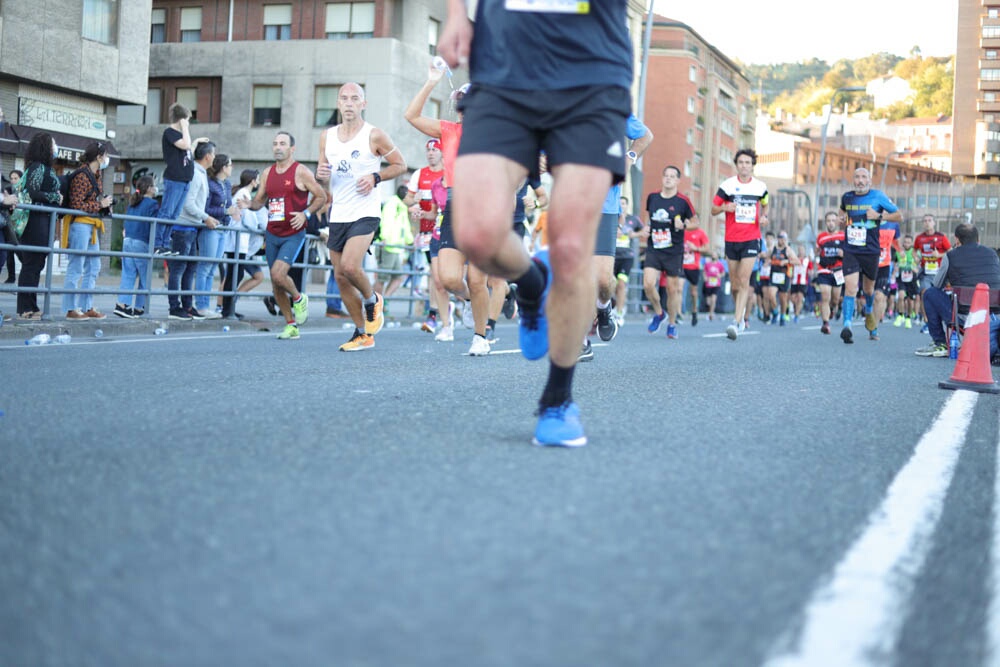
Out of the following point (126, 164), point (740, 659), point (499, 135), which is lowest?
point (740, 659)

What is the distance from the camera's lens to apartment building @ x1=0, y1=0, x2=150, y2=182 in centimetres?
2722

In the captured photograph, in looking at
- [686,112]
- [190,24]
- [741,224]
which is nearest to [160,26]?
[190,24]

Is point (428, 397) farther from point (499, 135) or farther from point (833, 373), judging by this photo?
point (833, 373)

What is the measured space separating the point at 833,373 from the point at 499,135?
19.0ft

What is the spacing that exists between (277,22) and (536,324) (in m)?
41.1

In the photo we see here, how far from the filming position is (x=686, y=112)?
83.9 metres

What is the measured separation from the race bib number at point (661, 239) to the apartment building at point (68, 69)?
1496 cm

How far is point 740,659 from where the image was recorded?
2209mm

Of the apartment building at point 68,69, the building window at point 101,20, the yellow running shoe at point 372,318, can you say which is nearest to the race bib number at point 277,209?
the yellow running shoe at point 372,318

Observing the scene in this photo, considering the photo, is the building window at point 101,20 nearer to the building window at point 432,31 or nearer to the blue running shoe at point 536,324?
the building window at point 432,31

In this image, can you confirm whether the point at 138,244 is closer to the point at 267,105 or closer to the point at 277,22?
the point at 267,105

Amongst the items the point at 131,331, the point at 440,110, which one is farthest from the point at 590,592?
the point at 440,110

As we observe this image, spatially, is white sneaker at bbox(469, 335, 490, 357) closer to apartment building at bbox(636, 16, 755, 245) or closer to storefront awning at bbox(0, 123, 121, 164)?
storefront awning at bbox(0, 123, 121, 164)

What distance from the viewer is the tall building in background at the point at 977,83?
3238 inches
